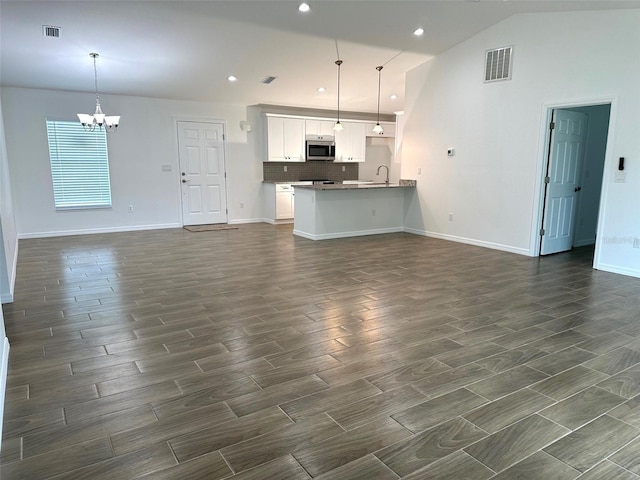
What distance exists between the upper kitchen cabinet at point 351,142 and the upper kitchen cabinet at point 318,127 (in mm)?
248

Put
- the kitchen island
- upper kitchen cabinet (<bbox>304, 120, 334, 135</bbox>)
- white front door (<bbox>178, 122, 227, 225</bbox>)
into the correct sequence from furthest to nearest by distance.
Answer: upper kitchen cabinet (<bbox>304, 120, 334, 135</bbox>) < white front door (<bbox>178, 122, 227, 225</bbox>) < the kitchen island

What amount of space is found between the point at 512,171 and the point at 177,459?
19.2 ft

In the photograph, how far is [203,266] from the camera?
17.5 ft

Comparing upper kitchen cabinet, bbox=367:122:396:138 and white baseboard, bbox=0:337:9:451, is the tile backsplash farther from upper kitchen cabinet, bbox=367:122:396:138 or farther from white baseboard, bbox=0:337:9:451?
white baseboard, bbox=0:337:9:451

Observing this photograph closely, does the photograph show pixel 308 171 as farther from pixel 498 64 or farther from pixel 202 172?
pixel 498 64

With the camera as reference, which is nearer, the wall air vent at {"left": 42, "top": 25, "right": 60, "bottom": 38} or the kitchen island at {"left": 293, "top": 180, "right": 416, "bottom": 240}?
the wall air vent at {"left": 42, "top": 25, "right": 60, "bottom": 38}

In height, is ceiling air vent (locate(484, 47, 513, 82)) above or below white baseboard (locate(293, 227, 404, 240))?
above

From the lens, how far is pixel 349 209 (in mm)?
7508

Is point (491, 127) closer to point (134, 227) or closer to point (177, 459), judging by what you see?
point (177, 459)

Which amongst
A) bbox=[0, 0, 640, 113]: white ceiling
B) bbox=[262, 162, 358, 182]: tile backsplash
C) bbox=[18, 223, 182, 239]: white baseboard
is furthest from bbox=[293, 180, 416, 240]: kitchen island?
bbox=[18, 223, 182, 239]: white baseboard

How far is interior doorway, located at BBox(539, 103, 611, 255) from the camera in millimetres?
5789

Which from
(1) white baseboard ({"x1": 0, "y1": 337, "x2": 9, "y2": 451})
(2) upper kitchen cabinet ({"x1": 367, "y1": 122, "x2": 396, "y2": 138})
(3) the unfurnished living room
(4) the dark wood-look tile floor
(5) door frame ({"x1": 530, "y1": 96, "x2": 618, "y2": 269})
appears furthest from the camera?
(2) upper kitchen cabinet ({"x1": 367, "y1": 122, "x2": 396, "y2": 138})

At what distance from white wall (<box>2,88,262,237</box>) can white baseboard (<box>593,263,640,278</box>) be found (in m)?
6.64

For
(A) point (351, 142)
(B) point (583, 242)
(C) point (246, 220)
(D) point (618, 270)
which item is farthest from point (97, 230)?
(B) point (583, 242)
